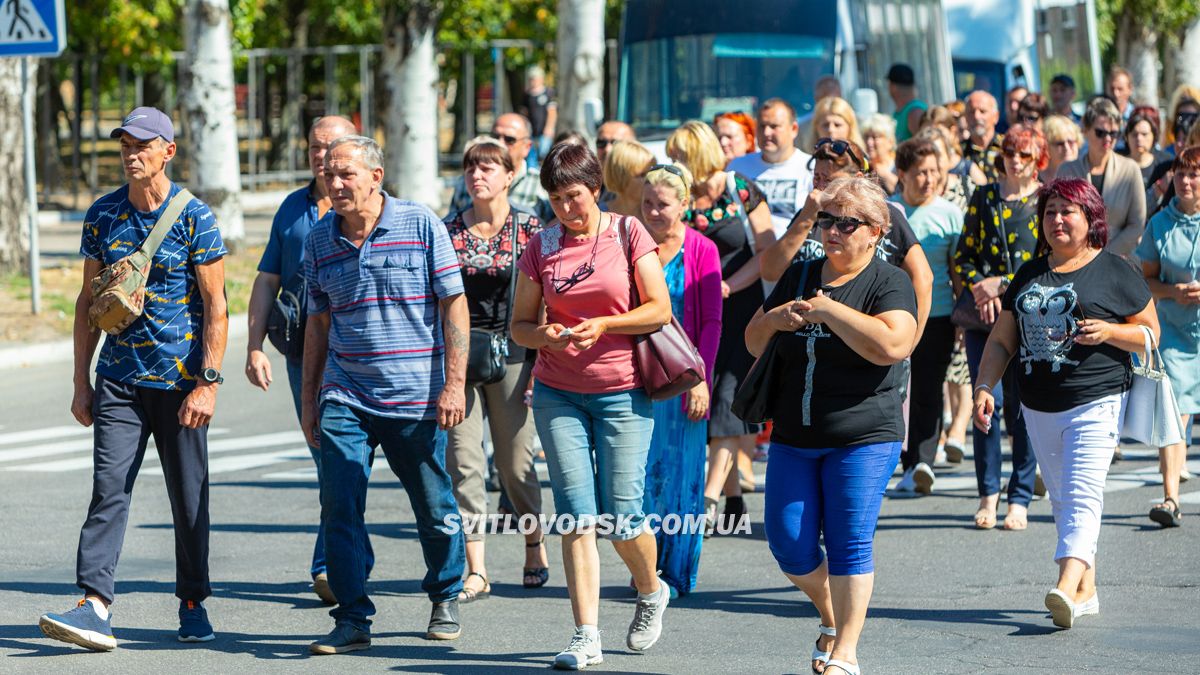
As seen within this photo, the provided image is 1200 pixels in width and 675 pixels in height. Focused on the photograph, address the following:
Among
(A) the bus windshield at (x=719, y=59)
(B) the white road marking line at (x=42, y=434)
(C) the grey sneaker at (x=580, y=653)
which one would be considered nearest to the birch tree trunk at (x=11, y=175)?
(B) the white road marking line at (x=42, y=434)

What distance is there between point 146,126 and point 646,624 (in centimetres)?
250

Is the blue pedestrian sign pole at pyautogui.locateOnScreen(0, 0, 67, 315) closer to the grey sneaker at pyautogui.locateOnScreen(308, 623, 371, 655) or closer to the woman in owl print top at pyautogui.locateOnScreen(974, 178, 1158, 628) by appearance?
the grey sneaker at pyautogui.locateOnScreen(308, 623, 371, 655)

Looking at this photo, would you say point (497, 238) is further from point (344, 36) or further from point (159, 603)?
point (344, 36)

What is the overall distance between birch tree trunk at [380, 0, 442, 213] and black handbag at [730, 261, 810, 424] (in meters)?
15.3

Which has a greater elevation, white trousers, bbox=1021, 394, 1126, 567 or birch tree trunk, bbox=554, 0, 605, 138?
birch tree trunk, bbox=554, 0, 605, 138

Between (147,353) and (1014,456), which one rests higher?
(147,353)

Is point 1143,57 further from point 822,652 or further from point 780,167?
point 822,652

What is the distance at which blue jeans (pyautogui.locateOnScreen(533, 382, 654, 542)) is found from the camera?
6.30 m

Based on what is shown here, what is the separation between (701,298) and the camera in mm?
7211

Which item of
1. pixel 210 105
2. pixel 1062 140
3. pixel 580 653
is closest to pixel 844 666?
pixel 580 653

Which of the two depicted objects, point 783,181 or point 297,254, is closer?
point 297,254

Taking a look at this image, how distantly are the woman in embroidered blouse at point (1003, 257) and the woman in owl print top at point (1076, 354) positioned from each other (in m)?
1.68

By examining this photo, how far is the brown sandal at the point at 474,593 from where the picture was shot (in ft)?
23.5

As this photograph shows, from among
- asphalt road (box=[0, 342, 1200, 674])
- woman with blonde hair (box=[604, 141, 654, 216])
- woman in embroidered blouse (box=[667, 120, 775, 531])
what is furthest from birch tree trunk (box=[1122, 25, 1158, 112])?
woman with blonde hair (box=[604, 141, 654, 216])
